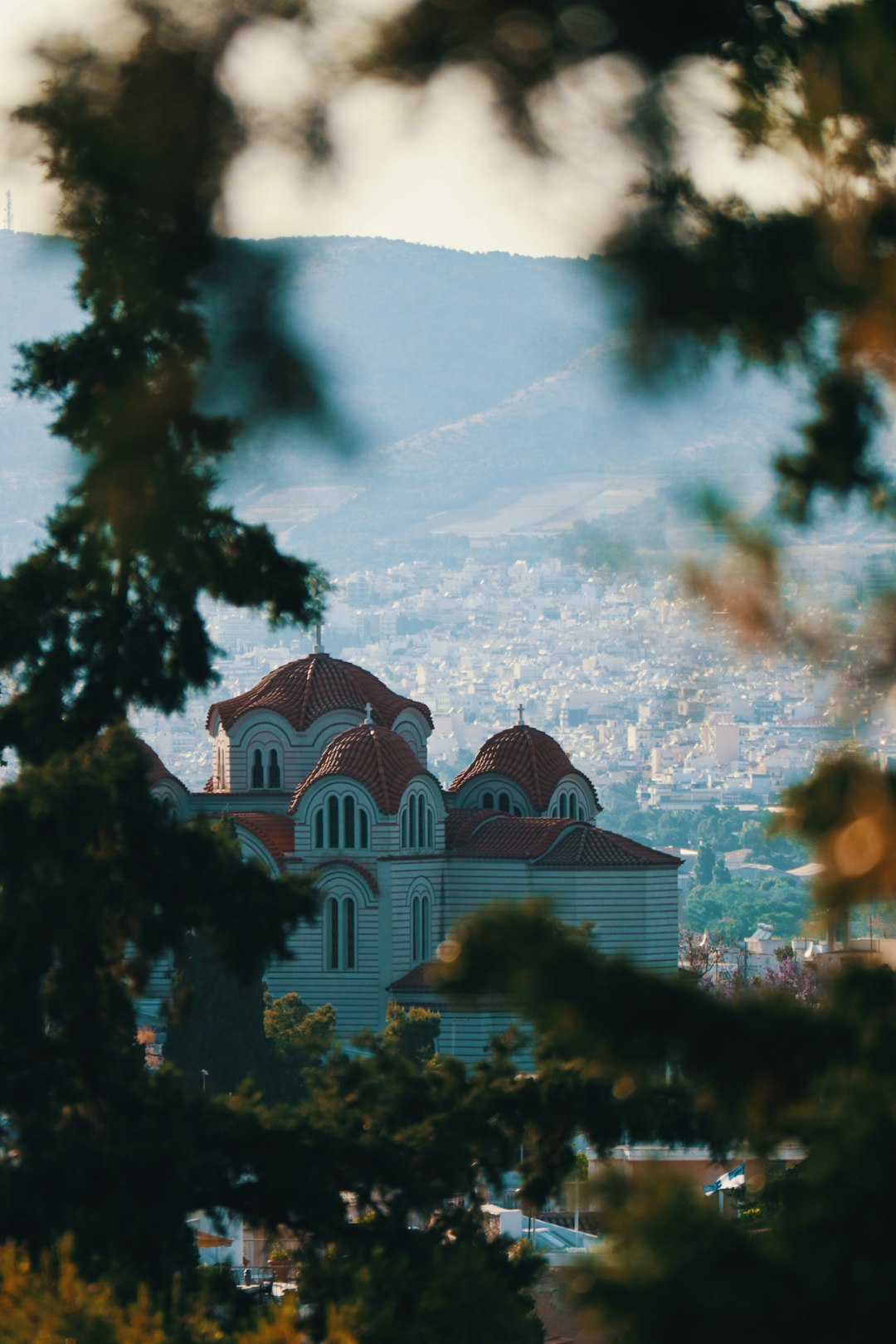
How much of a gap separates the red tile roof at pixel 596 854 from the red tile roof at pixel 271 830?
488 cm

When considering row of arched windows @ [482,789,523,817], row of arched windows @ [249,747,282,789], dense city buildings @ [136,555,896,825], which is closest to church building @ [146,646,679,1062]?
row of arched windows @ [249,747,282,789]

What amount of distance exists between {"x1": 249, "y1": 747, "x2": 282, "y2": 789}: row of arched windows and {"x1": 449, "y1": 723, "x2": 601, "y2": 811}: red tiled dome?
4306mm

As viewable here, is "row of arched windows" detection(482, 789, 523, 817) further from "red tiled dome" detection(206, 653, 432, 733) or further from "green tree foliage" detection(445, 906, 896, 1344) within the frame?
"green tree foliage" detection(445, 906, 896, 1344)

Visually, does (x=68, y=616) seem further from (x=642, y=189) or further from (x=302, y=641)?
(x=302, y=641)

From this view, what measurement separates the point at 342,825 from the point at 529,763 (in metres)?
5.23

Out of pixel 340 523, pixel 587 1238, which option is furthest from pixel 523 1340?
pixel 587 1238

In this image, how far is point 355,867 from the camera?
3991cm

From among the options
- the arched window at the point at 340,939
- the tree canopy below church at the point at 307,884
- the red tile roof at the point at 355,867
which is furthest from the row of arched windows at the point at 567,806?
the tree canopy below church at the point at 307,884

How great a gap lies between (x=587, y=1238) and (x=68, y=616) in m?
15.2

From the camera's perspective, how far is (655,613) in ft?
18.5

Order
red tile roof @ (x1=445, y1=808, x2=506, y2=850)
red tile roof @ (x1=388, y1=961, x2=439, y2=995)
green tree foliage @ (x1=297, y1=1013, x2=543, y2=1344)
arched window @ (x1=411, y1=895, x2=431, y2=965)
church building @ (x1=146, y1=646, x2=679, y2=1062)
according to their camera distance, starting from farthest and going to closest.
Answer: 1. red tile roof @ (x1=445, y1=808, x2=506, y2=850)
2. arched window @ (x1=411, y1=895, x2=431, y2=965)
3. red tile roof @ (x1=388, y1=961, x2=439, y2=995)
4. church building @ (x1=146, y1=646, x2=679, y2=1062)
5. green tree foliage @ (x1=297, y1=1013, x2=543, y2=1344)

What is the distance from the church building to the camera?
39781 millimetres

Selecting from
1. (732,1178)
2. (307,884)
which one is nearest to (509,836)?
(732,1178)

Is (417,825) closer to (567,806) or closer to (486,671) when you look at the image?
(567,806)
